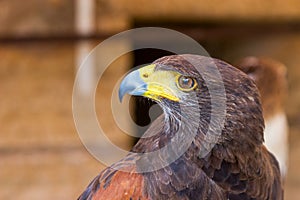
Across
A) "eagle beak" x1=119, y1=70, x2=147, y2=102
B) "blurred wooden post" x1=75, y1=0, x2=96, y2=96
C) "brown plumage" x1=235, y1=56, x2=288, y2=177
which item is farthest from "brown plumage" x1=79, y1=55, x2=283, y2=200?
"blurred wooden post" x1=75, y1=0, x2=96, y2=96

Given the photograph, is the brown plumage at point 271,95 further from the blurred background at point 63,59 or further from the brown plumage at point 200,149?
the brown plumage at point 200,149

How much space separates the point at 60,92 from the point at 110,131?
306 mm

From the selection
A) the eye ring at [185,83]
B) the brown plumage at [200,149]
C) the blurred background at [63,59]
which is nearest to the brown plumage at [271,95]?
the blurred background at [63,59]

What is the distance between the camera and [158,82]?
4.66ft

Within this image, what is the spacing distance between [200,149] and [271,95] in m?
1.45

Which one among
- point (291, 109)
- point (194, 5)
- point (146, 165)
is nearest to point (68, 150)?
point (194, 5)

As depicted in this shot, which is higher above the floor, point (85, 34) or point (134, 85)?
point (85, 34)

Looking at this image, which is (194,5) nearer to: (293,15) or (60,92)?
(293,15)

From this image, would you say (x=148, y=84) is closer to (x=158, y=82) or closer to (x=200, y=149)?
(x=158, y=82)

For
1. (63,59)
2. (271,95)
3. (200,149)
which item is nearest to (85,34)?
(63,59)

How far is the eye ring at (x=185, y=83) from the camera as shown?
1.42 meters

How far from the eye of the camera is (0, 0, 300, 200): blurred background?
3410 millimetres

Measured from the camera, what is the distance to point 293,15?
364cm

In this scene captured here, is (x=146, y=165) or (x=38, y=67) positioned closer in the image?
(x=146, y=165)
